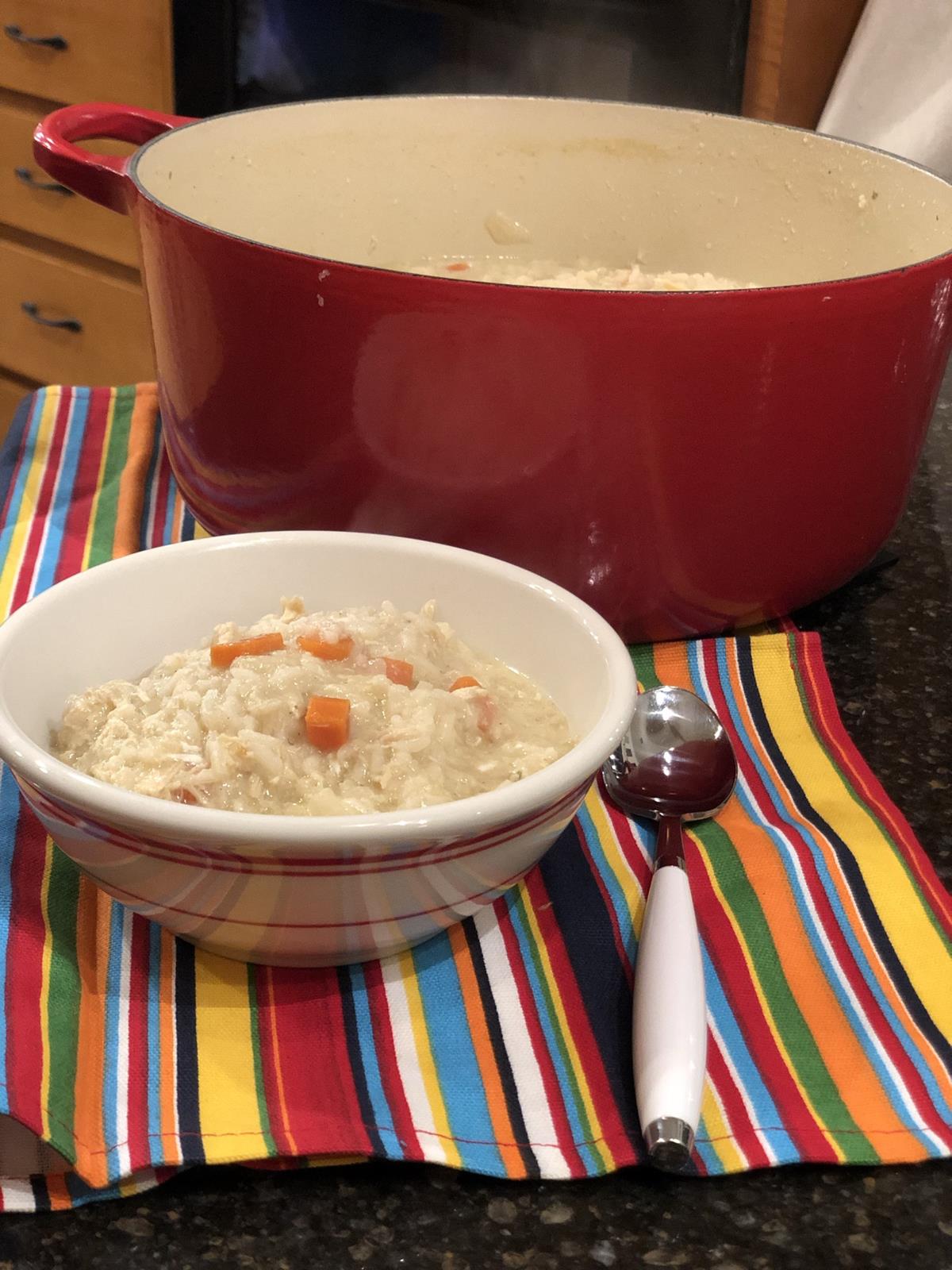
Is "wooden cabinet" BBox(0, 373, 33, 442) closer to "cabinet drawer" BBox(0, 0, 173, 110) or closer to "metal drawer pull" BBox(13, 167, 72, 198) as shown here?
"metal drawer pull" BBox(13, 167, 72, 198)

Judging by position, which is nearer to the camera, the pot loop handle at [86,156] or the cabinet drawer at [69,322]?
the pot loop handle at [86,156]

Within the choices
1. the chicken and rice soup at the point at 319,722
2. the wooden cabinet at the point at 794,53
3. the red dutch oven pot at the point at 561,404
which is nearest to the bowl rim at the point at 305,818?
the chicken and rice soup at the point at 319,722

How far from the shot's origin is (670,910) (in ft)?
1.80

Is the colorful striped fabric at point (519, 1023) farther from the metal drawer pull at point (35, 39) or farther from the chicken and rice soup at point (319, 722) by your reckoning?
the metal drawer pull at point (35, 39)

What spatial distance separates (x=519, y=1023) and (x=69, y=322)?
232 cm

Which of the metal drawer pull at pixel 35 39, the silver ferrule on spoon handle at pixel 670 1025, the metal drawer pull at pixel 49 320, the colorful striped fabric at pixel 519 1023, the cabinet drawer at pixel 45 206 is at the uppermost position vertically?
the metal drawer pull at pixel 35 39

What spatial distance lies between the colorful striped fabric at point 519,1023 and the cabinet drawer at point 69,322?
1.95 metres

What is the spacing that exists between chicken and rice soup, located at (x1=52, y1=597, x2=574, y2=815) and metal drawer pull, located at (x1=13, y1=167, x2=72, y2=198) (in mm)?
2059

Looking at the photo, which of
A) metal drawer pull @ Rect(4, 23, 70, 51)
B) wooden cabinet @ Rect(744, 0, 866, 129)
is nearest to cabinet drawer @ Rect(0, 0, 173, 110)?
metal drawer pull @ Rect(4, 23, 70, 51)

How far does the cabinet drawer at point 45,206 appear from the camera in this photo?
92.0 inches

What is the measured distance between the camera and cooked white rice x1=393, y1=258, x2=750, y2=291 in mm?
1048

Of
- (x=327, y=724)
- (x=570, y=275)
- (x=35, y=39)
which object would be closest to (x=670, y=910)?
(x=327, y=724)

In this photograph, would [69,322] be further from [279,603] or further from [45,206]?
[279,603]

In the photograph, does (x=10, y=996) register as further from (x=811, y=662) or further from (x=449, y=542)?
(x=811, y=662)
